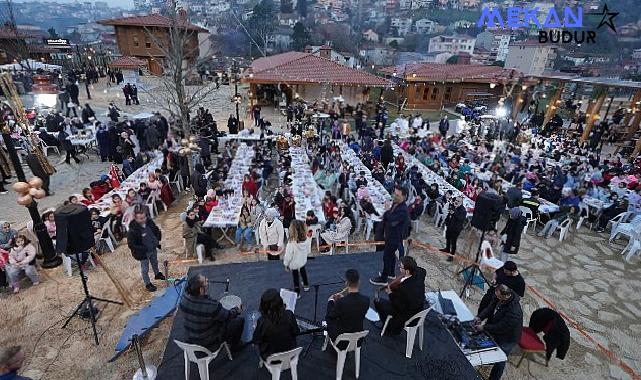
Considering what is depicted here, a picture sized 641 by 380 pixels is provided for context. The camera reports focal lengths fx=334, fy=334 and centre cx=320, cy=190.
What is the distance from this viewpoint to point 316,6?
123 metres

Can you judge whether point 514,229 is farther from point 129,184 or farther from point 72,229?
point 129,184

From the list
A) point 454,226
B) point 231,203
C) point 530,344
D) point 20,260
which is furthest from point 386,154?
point 20,260

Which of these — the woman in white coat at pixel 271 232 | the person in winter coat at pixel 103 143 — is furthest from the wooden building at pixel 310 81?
the woman in white coat at pixel 271 232

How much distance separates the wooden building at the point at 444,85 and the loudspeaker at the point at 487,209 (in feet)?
78.1

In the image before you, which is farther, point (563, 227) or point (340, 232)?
point (563, 227)

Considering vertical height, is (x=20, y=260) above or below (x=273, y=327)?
below

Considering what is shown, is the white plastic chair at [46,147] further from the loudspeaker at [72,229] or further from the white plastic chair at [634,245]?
the white plastic chair at [634,245]

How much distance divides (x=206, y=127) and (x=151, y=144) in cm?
272

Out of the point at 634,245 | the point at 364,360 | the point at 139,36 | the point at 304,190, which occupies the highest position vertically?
the point at 139,36

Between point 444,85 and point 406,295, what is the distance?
29.1 meters

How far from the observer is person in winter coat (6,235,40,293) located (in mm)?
7133

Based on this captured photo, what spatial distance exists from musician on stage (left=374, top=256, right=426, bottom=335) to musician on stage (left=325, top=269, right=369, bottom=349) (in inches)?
30.4

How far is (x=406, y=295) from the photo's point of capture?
4.78 metres

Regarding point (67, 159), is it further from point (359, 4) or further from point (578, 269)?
point (359, 4)
